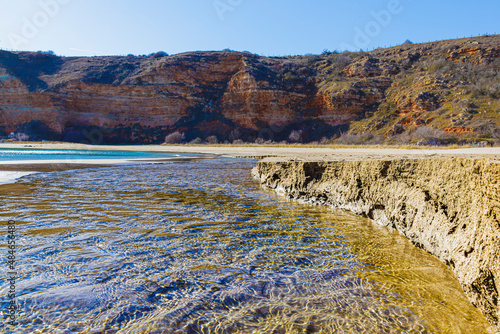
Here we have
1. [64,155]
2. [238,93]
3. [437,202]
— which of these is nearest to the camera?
[437,202]

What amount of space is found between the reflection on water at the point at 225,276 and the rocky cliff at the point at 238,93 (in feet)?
108

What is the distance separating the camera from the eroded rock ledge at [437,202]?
2.41m

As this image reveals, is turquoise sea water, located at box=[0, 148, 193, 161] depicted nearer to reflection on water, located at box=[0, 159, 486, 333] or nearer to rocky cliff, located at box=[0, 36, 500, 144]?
rocky cliff, located at box=[0, 36, 500, 144]

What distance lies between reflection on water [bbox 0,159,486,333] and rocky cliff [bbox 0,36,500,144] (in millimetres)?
32895

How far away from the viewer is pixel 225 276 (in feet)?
10.2

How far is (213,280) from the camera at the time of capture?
3.01 metres

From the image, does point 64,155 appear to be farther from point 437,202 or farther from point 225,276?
point 437,202

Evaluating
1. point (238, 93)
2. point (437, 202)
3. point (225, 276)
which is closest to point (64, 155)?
point (225, 276)

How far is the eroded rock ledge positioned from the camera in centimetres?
241

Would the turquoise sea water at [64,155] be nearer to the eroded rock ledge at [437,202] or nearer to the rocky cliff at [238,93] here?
the rocky cliff at [238,93]

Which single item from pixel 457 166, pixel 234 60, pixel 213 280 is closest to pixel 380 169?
pixel 457 166

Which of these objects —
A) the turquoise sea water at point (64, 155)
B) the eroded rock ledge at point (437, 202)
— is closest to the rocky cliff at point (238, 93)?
the turquoise sea water at point (64, 155)

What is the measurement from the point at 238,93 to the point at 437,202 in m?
44.6

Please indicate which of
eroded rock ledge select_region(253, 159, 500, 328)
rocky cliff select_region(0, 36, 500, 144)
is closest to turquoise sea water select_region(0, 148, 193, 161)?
rocky cliff select_region(0, 36, 500, 144)
